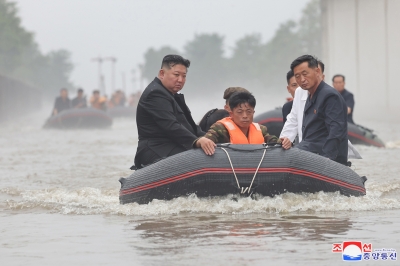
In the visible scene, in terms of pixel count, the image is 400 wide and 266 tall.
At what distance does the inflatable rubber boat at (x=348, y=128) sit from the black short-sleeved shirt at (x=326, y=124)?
681cm

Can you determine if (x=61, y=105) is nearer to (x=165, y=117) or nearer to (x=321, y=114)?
(x=165, y=117)

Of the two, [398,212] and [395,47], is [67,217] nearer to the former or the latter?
[398,212]

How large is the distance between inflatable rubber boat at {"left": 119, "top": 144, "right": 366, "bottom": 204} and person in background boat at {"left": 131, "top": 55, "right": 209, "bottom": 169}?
0.42 meters

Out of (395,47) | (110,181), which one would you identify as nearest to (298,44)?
(395,47)

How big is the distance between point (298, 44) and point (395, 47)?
84.2m

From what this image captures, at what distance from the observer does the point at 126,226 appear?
7230mm

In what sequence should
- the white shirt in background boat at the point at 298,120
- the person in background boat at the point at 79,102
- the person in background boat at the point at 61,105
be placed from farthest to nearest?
the person in background boat at the point at 79,102, the person in background boat at the point at 61,105, the white shirt in background boat at the point at 298,120

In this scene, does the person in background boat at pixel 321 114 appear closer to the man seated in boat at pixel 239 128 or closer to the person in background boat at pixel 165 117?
the man seated in boat at pixel 239 128

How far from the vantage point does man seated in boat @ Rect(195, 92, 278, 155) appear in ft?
26.5

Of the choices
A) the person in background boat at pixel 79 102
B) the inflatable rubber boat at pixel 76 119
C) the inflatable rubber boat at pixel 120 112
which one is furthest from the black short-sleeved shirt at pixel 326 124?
the inflatable rubber boat at pixel 120 112

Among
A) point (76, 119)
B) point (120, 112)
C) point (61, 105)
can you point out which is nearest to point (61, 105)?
point (61, 105)

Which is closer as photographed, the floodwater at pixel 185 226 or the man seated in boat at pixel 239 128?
the floodwater at pixel 185 226

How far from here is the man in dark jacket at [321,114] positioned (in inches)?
329

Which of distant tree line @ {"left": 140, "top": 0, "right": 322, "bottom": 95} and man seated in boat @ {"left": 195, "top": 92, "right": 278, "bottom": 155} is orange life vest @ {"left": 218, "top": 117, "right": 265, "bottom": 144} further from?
distant tree line @ {"left": 140, "top": 0, "right": 322, "bottom": 95}
